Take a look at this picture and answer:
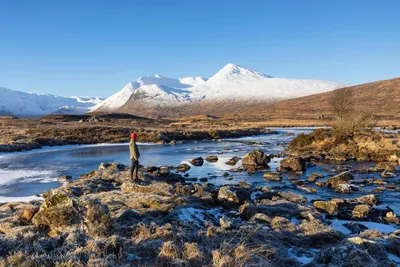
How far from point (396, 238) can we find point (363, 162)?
22.6 metres

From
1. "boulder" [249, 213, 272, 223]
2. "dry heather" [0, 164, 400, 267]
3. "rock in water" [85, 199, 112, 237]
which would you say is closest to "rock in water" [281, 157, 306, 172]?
"dry heather" [0, 164, 400, 267]

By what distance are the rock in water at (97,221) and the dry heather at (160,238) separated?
0.03 m

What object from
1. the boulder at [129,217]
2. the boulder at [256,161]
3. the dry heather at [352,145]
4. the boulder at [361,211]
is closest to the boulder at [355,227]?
the boulder at [361,211]

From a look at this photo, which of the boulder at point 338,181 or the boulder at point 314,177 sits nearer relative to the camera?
the boulder at point 338,181

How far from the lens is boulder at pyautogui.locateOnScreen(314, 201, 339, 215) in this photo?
14.1 metres

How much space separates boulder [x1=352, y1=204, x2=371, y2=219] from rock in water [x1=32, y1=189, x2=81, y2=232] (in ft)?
37.4

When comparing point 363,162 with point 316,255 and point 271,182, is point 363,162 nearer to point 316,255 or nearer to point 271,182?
point 271,182

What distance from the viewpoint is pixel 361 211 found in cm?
1391

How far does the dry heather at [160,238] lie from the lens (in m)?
6.78

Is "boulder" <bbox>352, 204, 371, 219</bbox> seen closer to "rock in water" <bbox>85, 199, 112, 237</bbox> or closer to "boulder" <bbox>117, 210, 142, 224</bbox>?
"boulder" <bbox>117, 210, 142, 224</bbox>

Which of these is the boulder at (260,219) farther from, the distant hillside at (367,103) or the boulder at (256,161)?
the distant hillside at (367,103)

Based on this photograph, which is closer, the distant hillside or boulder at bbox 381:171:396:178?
boulder at bbox 381:171:396:178

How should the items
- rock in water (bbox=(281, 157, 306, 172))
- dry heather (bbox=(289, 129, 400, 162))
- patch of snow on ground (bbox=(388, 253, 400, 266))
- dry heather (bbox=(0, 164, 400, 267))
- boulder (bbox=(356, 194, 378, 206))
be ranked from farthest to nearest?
1. dry heather (bbox=(289, 129, 400, 162))
2. rock in water (bbox=(281, 157, 306, 172))
3. boulder (bbox=(356, 194, 378, 206))
4. patch of snow on ground (bbox=(388, 253, 400, 266))
5. dry heather (bbox=(0, 164, 400, 267))

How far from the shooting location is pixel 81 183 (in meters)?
17.3
